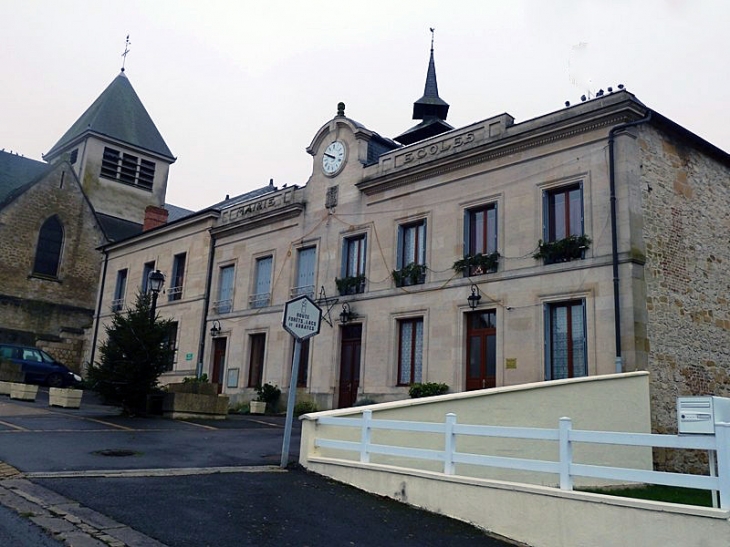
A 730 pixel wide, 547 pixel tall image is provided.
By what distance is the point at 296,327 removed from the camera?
383 inches

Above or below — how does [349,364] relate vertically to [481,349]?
below

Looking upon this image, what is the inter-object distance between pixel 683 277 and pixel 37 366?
2234 cm

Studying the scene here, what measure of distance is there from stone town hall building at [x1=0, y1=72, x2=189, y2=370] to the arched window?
51 mm

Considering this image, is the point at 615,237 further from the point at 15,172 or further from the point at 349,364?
the point at 15,172

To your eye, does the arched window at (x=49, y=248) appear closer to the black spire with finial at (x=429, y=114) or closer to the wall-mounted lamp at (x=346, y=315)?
the black spire with finial at (x=429, y=114)

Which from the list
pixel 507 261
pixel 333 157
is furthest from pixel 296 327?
pixel 333 157

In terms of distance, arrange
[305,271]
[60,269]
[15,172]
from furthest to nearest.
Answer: [15,172] < [60,269] < [305,271]

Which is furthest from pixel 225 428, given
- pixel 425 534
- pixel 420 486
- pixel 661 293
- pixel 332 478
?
pixel 661 293

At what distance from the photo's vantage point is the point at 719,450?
5695 millimetres

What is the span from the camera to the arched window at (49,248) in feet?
123

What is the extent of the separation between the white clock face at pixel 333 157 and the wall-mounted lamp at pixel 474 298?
7.17m

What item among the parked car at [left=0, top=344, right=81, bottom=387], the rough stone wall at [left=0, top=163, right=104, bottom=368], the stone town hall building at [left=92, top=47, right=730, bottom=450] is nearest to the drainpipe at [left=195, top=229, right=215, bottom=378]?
the stone town hall building at [left=92, top=47, right=730, bottom=450]

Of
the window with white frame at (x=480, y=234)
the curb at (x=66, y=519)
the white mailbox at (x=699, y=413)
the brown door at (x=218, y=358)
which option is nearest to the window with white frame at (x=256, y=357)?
the brown door at (x=218, y=358)

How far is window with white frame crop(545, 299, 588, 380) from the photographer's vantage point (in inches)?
597
